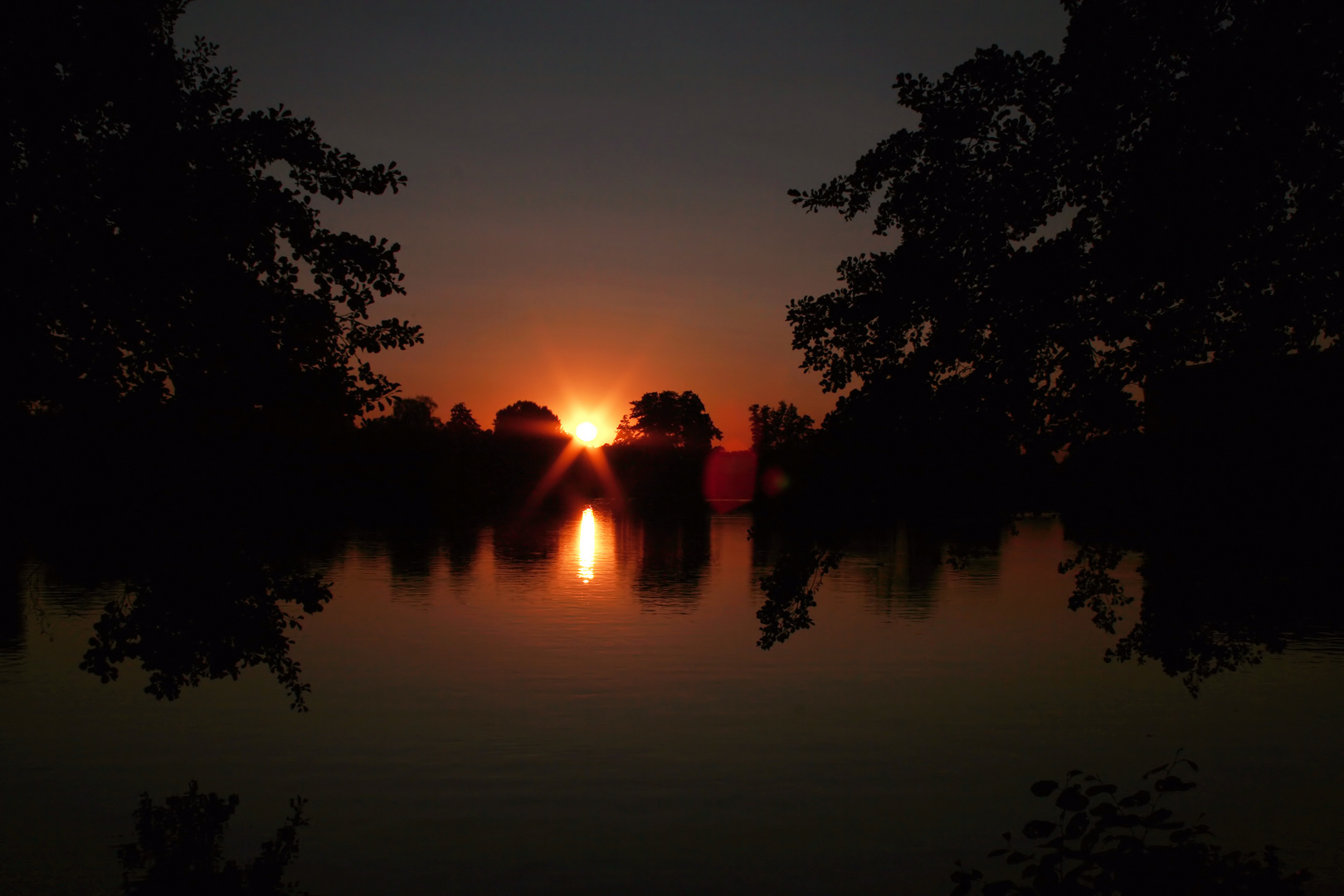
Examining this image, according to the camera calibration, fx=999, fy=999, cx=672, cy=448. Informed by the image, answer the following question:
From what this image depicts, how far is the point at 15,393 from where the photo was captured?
1022 cm

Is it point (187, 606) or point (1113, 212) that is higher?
point (1113, 212)

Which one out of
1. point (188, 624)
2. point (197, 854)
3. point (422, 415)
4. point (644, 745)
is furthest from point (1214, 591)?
point (422, 415)

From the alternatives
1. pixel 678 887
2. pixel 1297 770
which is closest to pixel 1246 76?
pixel 678 887

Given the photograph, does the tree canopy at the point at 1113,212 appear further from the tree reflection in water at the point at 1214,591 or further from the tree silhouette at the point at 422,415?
the tree silhouette at the point at 422,415

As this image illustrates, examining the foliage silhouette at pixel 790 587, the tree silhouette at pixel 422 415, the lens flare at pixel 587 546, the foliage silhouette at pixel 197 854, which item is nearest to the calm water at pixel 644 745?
the foliage silhouette at pixel 197 854

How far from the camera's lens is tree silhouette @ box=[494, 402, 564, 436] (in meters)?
171

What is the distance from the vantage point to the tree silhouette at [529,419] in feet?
560

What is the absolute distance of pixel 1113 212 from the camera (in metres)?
11.2

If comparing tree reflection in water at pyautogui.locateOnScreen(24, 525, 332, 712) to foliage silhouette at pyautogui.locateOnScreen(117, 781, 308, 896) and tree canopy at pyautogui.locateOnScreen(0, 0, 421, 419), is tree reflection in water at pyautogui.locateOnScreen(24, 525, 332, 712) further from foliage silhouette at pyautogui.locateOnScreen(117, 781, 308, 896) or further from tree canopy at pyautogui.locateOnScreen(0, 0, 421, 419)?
foliage silhouette at pyautogui.locateOnScreen(117, 781, 308, 896)

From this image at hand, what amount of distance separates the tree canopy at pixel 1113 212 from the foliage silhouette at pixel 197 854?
10.9 m

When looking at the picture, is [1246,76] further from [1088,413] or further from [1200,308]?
[1088,413]

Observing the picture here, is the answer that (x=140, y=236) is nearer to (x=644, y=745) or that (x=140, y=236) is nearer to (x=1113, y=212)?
A: (x=1113, y=212)

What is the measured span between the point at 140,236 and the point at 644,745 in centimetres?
1491

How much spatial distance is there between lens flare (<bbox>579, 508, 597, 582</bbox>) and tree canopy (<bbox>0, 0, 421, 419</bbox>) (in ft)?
128
